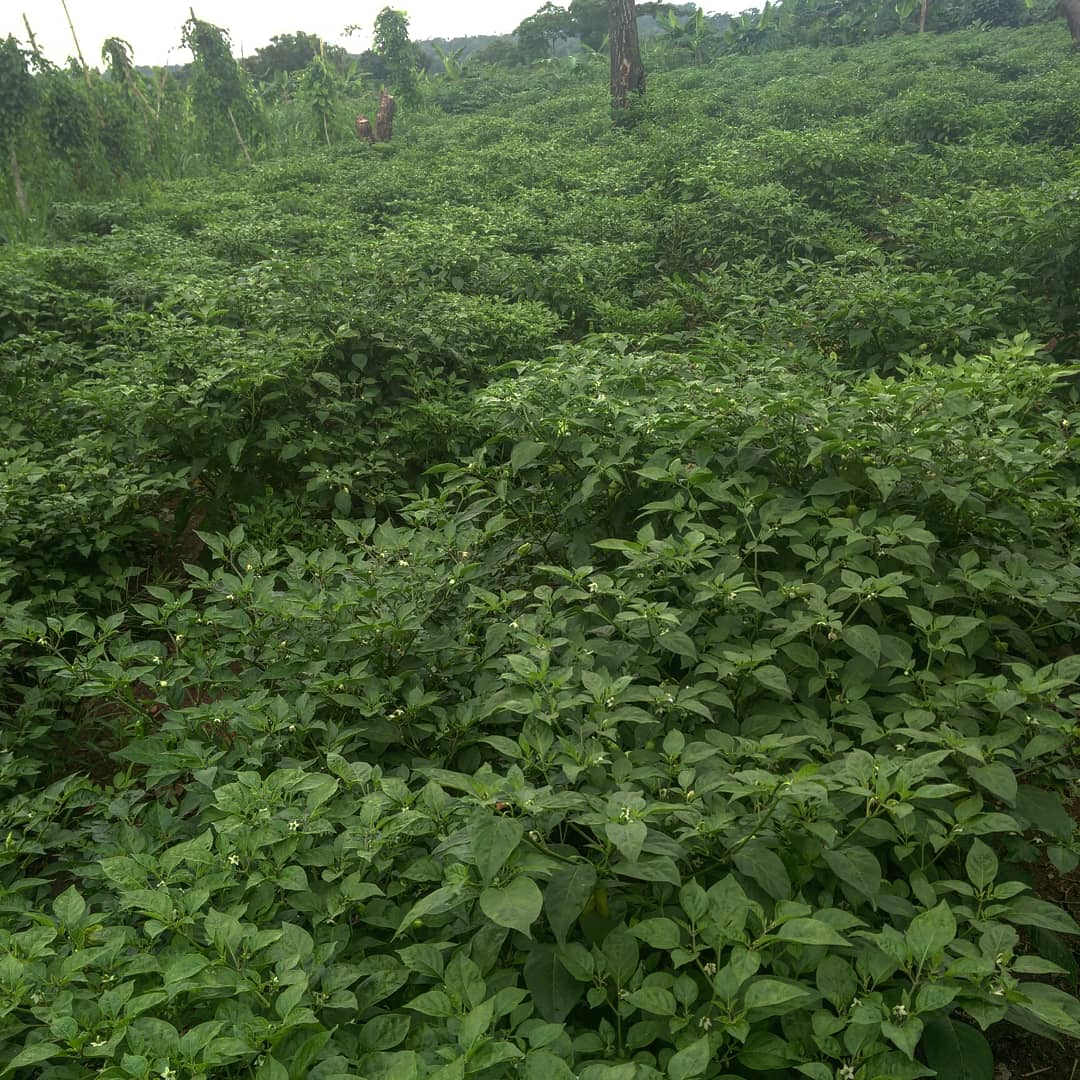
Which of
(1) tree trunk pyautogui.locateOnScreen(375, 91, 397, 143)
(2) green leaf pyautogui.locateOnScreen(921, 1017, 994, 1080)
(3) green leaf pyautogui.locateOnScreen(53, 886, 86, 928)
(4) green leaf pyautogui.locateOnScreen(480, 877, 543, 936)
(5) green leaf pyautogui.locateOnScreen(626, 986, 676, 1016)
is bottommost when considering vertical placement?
(2) green leaf pyautogui.locateOnScreen(921, 1017, 994, 1080)

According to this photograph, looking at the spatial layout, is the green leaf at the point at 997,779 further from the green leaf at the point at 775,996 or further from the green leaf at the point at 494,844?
the green leaf at the point at 494,844

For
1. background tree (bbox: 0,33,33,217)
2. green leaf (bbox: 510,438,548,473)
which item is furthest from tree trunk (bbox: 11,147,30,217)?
green leaf (bbox: 510,438,548,473)

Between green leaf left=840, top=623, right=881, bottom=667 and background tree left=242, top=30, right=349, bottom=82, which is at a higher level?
background tree left=242, top=30, right=349, bottom=82

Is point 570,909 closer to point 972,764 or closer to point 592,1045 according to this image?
point 592,1045

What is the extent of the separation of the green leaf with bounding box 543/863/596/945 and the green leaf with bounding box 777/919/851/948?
1.25 ft

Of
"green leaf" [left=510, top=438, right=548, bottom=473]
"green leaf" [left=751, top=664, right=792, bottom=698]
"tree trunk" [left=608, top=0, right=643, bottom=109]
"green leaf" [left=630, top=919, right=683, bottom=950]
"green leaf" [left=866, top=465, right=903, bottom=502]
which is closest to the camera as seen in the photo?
"green leaf" [left=630, top=919, right=683, bottom=950]

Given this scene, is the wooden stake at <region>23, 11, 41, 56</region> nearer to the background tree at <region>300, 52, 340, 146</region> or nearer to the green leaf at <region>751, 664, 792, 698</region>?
the background tree at <region>300, 52, 340, 146</region>

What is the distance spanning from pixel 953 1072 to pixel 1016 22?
77.5ft

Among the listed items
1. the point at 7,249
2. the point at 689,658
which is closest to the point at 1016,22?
the point at 7,249

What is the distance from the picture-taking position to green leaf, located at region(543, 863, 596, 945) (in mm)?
1567

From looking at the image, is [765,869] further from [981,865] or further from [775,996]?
[981,865]

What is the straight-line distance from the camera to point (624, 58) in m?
12.2

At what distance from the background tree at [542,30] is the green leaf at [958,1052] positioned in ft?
84.7

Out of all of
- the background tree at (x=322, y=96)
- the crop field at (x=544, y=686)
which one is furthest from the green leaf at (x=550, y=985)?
the background tree at (x=322, y=96)
